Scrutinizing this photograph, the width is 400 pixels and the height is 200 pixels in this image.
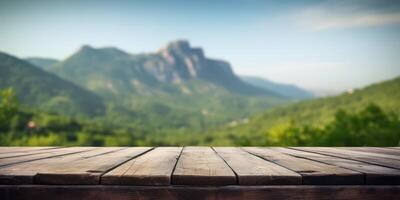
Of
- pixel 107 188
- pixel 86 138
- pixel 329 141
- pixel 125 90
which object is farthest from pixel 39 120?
pixel 125 90

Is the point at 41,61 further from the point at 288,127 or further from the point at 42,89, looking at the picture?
the point at 288,127

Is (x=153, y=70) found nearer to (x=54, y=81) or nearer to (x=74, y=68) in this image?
(x=74, y=68)

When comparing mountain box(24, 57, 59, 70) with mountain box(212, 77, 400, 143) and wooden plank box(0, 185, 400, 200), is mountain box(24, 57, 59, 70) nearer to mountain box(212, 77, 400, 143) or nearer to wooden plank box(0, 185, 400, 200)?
mountain box(212, 77, 400, 143)

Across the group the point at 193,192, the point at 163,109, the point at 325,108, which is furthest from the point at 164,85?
the point at 193,192

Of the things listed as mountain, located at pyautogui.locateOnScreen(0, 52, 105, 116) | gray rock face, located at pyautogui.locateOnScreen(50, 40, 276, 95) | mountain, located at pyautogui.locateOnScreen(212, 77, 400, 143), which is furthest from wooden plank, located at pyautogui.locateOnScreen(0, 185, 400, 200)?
gray rock face, located at pyautogui.locateOnScreen(50, 40, 276, 95)

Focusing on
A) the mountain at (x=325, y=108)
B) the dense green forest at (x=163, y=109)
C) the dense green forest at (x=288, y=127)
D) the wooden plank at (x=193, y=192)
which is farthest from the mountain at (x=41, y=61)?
the wooden plank at (x=193, y=192)

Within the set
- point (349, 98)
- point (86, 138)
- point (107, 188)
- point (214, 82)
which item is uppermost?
point (214, 82)

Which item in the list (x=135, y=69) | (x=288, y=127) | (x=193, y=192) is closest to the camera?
(x=193, y=192)
